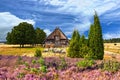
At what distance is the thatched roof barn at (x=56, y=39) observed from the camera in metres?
101

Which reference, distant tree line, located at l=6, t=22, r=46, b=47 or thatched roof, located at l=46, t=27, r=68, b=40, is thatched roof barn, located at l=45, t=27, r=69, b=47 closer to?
thatched roof, located at l=46, t=27, r=68, b=40

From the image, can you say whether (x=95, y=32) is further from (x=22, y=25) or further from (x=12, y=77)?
(x=22, y=25)

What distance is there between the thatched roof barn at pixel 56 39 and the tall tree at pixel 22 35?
14637 mm

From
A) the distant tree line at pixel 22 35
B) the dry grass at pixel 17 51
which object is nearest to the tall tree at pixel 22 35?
the distant tree line at pixel 22 35

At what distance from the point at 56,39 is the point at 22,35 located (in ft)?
64.9

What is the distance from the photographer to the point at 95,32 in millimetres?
35938

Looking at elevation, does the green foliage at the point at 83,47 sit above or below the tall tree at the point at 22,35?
below

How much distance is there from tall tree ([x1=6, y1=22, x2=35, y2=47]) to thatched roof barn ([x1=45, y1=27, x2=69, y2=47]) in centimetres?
1464

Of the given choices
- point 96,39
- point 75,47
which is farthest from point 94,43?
point 75,47

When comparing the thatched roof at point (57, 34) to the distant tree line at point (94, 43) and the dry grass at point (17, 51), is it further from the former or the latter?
the distant tree line at point (94, 43)

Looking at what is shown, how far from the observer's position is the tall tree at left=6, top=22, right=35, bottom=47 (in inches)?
4522

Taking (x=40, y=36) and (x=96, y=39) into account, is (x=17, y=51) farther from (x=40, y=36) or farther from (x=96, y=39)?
(x=40, y=36)

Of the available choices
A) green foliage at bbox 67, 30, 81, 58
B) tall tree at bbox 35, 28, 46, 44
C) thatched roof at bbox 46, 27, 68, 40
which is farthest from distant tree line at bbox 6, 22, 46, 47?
green foliage at bbox 67, 30, 81, 58

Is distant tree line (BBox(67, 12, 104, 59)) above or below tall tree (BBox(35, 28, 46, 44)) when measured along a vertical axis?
below
